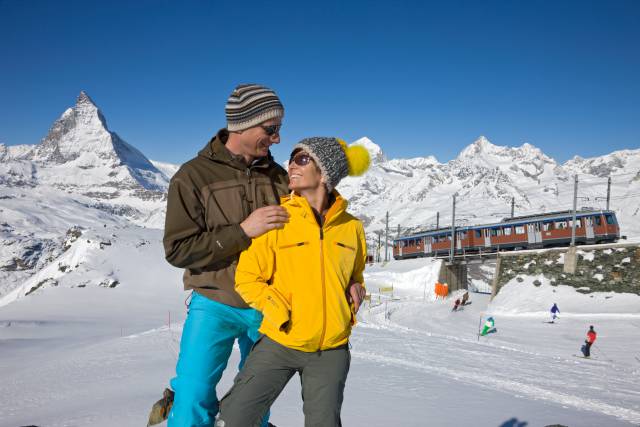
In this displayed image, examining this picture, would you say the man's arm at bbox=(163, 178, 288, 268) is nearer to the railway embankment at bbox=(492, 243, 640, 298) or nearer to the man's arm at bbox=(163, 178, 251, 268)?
the man's arm at bbox=(163, 178, 251, 268)

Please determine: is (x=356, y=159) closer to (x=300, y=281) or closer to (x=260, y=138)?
(x=260, y=138)

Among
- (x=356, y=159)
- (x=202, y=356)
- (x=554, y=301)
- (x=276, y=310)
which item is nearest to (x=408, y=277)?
(x=554, y=301)

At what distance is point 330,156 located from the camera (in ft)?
7.77

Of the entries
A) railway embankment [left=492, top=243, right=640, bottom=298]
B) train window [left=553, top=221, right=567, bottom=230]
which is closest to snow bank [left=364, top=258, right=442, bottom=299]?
railway embankment [left=492, top=243, right=640, bottom=298]

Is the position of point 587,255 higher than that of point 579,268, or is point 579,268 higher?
point 587,255

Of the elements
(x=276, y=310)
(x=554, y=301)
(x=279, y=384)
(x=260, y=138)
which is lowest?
(x=554, y=301)

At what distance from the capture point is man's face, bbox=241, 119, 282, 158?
2.60 metres

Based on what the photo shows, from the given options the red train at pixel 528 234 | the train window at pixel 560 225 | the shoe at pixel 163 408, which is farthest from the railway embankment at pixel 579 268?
the shoe at pixel 163 408

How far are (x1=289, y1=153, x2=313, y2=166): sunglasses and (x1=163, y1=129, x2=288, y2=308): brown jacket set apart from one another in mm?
384

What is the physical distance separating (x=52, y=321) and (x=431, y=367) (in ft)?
73.7

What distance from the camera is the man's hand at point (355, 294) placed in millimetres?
2320

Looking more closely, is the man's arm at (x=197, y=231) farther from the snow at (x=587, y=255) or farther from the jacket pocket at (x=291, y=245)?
the snow at (x=587, y=255)

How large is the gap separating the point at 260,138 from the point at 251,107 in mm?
198

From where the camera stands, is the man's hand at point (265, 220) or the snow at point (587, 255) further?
the snow at point (587, 255)
